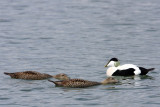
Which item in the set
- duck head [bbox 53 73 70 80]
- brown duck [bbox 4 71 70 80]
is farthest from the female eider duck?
brown duck [bbox 4 71 70 80]

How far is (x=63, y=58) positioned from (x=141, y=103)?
665 centimetres

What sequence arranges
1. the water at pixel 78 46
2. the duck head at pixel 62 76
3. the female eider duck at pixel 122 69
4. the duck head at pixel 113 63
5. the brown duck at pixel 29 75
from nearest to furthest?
the water at pixel 78 46
the duck head at pixel 62 76
the brown duck at pixel 29 75
the female eider duck at pixel 122 69
the duck head at pixel 113 63

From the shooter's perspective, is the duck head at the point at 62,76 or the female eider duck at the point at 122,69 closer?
the duck head at the point at 62,76

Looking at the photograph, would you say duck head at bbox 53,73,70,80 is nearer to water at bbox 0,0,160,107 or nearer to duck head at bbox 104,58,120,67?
water at bbox 0,0,160,107

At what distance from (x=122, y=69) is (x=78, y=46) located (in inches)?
173

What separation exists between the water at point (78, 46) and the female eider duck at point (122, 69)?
28 centimetres

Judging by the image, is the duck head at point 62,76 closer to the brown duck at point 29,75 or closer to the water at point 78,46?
the brown duck at point 29,75

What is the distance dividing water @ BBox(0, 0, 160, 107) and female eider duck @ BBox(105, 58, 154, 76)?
277 millimetres

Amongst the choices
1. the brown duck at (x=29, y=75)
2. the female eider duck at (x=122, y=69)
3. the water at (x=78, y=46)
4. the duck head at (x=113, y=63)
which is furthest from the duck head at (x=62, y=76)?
the duck head at (x=113, y=63)

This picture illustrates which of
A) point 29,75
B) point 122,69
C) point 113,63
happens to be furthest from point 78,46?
point 29,75

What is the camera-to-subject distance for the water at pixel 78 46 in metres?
16.2

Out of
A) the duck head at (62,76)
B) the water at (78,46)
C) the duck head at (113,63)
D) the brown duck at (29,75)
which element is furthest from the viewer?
the duck head at (113,63)

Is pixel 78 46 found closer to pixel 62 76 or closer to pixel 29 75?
pixel 29 75

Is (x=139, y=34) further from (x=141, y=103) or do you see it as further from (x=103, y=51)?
(x=141, y=103)
